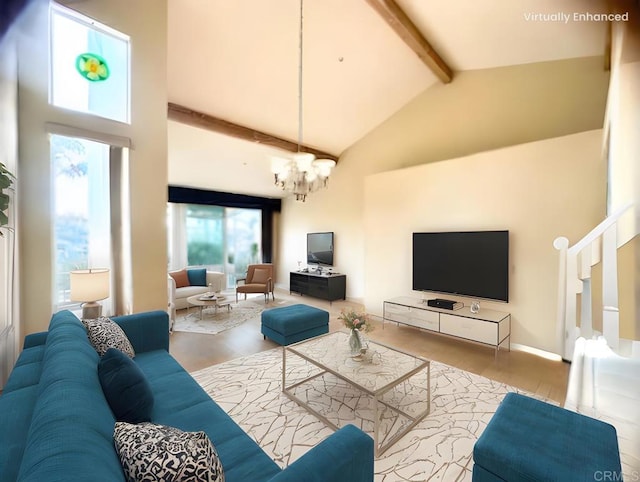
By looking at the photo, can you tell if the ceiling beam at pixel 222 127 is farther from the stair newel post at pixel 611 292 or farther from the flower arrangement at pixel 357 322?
the stair newel post at pixel 611 292

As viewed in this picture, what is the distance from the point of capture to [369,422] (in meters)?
2.22

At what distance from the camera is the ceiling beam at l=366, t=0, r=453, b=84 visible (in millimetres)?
3309

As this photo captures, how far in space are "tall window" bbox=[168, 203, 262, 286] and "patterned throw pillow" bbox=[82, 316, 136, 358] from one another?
5.13 meters

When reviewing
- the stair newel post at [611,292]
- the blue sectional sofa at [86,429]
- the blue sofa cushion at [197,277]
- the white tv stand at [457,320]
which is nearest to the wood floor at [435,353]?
the white tv stand at [457,320]

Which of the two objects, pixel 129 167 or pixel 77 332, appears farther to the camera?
pixel 129 167

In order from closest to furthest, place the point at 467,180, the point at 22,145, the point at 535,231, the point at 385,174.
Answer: the point at 22,145 → the point at 535,231 → the point at 467,180 → the point at 385,174

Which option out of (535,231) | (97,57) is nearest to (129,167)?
(97,57)

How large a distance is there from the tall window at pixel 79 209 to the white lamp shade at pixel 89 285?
327mm

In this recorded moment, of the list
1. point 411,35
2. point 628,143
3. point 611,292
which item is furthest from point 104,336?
point 411,35

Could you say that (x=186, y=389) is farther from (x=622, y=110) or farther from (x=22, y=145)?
(x=622, y=110)

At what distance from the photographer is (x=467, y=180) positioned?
405 cm

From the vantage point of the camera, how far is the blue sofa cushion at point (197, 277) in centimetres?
617

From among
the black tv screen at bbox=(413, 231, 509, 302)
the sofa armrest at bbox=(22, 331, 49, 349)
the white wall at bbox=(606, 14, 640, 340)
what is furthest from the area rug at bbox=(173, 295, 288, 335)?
the white wall at bbox=(606, 14, 640, 340)

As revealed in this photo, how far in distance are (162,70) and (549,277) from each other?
A: 16.9 feet
